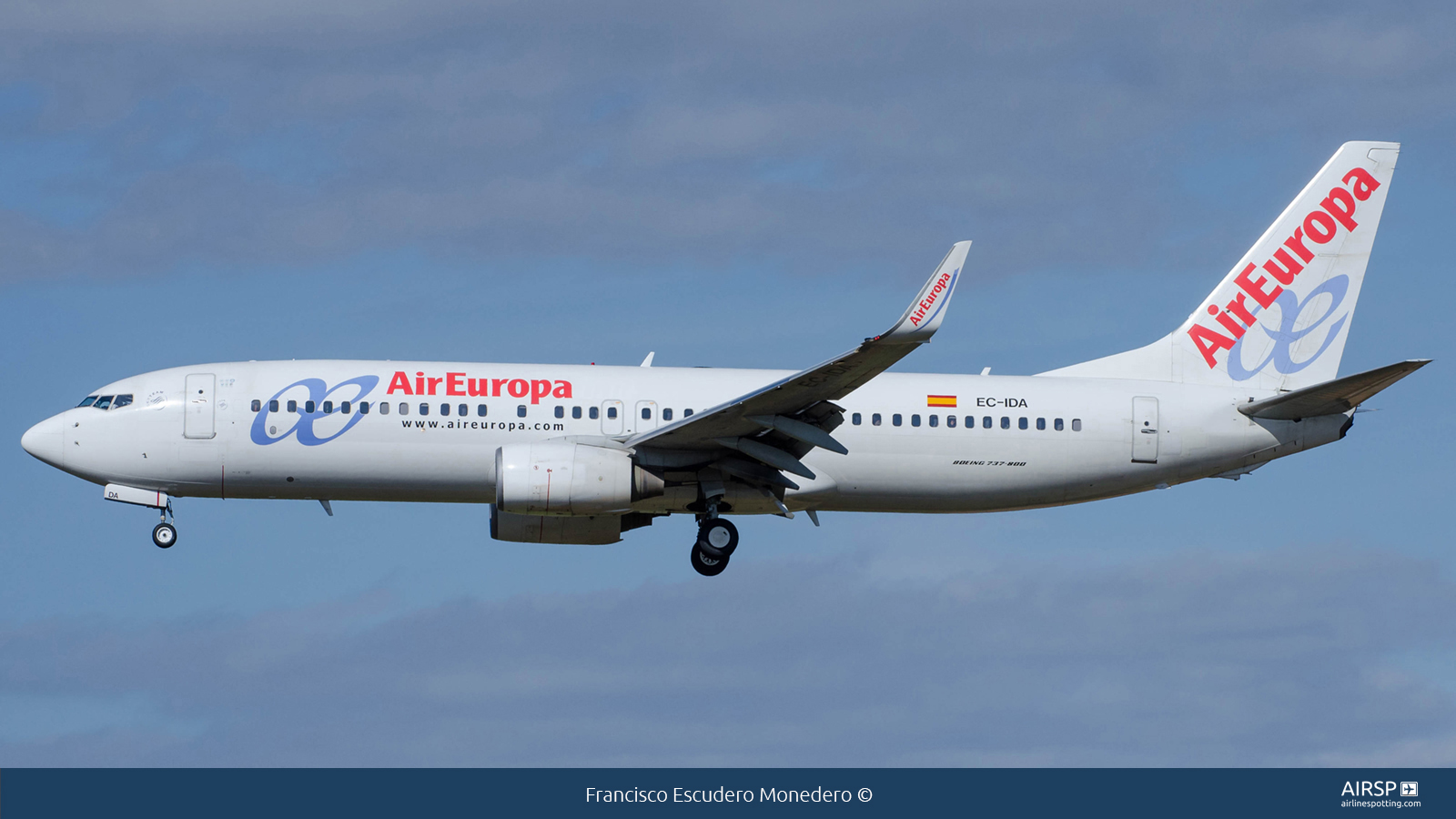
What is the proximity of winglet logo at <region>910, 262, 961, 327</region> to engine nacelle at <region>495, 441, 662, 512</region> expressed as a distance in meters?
7.87

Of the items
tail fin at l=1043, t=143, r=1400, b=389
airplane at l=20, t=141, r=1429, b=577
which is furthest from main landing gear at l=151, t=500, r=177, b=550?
tail fin at l=1043, t=143, r=1400, b=389

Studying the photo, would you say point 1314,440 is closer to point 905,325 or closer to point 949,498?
point 949,498

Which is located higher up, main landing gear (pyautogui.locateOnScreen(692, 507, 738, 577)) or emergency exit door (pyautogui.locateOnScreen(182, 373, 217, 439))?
emergency exit door (pyautogui.locateOnScreen(182, 373, 217, 439))

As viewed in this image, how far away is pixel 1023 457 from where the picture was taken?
3875 centimetres

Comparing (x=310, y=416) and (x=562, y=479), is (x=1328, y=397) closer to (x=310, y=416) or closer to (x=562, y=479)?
(x=562, y=479)

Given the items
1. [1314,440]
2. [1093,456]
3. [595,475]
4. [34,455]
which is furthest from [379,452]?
[1314,440]

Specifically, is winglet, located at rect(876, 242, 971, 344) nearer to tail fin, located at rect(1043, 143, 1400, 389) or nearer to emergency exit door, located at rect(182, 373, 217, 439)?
tail fin, located at rect(1043, 143, 1400, 389)

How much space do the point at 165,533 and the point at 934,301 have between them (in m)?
17.5

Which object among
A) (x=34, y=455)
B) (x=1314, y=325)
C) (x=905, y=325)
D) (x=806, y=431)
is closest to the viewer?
(x=905, y=325)

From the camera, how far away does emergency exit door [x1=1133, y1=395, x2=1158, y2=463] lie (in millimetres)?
39469

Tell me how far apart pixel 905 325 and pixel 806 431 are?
4.92 m

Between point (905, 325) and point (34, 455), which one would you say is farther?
point (34, 455)

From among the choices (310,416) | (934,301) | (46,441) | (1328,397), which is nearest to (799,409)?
(934,301)

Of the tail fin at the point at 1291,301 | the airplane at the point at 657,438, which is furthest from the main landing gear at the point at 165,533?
the tail fin at the point at 1291,301
